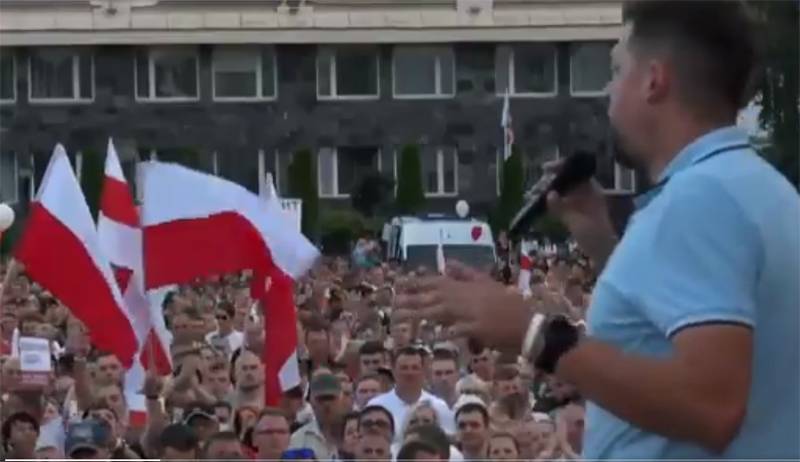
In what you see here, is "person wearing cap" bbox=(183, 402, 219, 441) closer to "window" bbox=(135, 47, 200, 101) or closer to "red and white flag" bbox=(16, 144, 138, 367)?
"red and white flag" bbox=(16, 144, 138, 367)

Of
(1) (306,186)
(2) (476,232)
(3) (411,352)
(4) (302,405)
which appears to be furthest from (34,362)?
(1) (306,186)

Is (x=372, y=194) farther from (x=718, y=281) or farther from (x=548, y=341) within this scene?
(x=718, y=281)

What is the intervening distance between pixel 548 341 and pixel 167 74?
57.9m

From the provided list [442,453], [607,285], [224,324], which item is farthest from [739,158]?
[224,324]

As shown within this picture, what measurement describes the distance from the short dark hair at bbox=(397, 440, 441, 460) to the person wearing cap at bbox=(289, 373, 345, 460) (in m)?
1.47

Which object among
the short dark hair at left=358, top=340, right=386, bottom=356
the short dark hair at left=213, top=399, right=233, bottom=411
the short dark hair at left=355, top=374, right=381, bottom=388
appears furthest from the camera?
the short dark hair at left=358, top=340, right=386, bottom=356

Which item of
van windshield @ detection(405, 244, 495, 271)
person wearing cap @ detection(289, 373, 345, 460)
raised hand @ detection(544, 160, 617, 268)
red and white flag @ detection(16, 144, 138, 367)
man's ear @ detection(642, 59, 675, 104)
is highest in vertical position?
man's ear @ detection(642, 59, 675, 104)

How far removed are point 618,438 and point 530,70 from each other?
58112 mm

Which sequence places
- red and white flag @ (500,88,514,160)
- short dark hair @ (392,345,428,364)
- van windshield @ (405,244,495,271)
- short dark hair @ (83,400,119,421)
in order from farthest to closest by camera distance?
1. red and white flag @ (500,88,514,160)
2. van windshield @ (405,244,495,271)
3. short dark hair @ (392,345,428,364)
4. short dark hair @ (83,400,119,421)

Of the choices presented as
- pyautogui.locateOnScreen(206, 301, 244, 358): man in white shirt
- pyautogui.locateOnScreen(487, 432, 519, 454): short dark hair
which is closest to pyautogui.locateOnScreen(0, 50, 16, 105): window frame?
pyautogui.locateOnScreen(206, 301, 244, 358): man in white shirt

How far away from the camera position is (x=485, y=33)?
5978 centimetres

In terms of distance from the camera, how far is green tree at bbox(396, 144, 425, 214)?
180 ft

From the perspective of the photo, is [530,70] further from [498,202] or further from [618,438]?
[618,438]

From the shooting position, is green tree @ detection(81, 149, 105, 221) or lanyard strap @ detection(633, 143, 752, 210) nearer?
lanyard strap @ detection(633, 143, 752, 210)
